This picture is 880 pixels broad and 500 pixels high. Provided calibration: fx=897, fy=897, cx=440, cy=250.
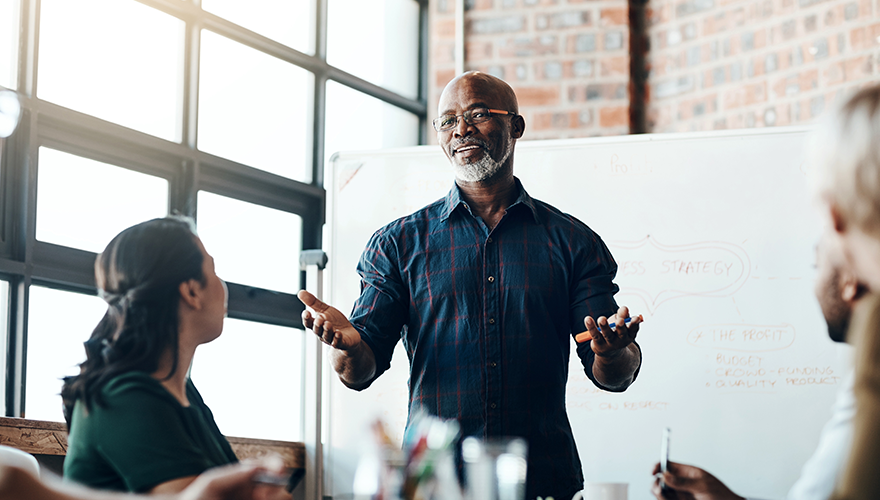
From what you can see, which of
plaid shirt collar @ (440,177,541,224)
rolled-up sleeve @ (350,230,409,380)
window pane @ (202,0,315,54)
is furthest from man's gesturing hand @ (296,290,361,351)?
window pane @ (202,0,315,54)

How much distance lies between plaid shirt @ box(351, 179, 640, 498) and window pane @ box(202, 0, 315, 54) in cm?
164

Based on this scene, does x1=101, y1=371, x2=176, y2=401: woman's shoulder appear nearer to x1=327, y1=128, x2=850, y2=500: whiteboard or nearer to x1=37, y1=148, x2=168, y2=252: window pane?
x1=37, y1=148, x2=168, y2=252: window pane

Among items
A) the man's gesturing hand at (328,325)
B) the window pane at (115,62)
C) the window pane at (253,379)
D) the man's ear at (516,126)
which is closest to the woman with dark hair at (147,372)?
the man's gesturing hand at (328,325)

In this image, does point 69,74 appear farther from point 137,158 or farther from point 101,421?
point 101,421

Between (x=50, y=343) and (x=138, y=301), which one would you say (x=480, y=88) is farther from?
(x=50, y=343)

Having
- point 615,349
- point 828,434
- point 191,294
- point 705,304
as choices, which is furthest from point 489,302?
point 705,304

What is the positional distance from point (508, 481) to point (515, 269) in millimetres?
895

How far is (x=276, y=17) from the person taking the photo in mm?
3572

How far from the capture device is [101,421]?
115 cm

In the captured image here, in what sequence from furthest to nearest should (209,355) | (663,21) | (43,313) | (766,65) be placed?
(663,21) → (766,65) → (209,355) → (43,313)

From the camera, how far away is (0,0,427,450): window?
2631mm

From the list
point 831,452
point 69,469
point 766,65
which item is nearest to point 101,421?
point 69,469

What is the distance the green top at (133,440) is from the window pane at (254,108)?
7.11 ft

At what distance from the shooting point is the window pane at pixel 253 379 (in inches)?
127
